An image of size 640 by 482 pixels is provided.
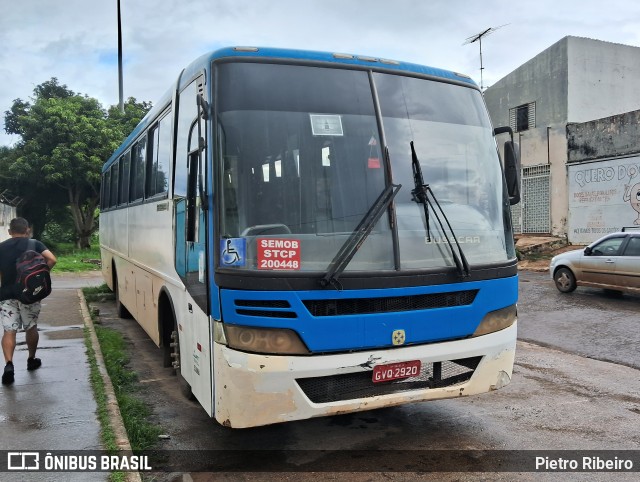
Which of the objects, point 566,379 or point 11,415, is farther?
point 566,379

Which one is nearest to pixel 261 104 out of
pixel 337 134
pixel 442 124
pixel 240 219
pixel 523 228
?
pixel 337 134

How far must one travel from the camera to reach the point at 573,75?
21.5m

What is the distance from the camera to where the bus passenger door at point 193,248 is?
12.6 feet

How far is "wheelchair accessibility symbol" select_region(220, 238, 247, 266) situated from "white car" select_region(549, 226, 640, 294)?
10.3 meters

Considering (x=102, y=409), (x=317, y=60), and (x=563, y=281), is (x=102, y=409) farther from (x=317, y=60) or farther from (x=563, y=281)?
(x=563, y=281)

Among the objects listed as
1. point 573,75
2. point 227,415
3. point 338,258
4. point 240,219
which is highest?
point 573,75

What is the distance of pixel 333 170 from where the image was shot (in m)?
3.84

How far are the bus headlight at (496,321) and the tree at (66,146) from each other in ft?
74.0

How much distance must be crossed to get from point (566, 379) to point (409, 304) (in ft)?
11.7

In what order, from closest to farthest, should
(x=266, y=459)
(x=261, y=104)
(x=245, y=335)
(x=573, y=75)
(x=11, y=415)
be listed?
1. (x=245, y=335)
2. (x=261, y=104)
3. (x=266, y=459)
4. (x=11, y=415)
5. (x=573, y=75)

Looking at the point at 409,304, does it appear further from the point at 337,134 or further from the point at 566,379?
the point at 566,379

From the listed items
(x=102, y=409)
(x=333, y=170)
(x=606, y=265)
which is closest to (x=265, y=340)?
(x=333, y=170)

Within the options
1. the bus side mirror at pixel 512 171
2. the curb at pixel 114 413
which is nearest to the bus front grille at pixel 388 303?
the bus side mirror at pixel 512 171

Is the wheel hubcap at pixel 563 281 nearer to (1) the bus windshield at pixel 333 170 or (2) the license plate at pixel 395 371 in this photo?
(1) the bus windshield at pixel 333 170
